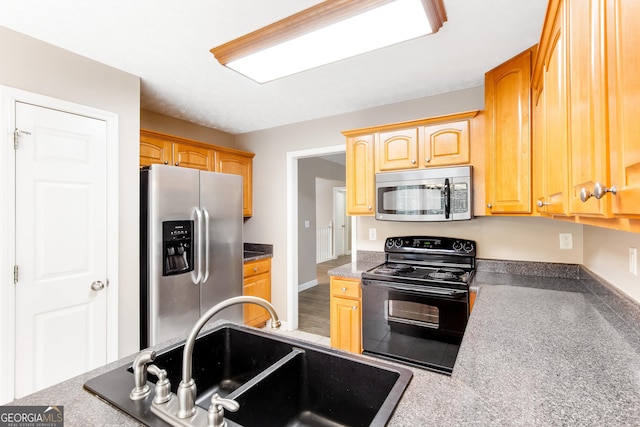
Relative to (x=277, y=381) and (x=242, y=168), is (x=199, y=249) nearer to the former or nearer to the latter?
(x=242, y=168)

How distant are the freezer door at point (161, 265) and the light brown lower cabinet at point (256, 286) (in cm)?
73

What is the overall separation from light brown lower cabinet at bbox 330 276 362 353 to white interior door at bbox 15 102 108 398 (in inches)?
65.9

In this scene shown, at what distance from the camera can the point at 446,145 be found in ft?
7.68

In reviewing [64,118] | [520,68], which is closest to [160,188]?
[64,118]

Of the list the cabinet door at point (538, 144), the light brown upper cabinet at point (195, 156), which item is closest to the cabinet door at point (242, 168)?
the light brown upper cabinet at point (195, 156)

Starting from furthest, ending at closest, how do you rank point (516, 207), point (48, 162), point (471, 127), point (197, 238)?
1. point (197, 238)
2. point (471, 127)
3. point (516, 207)
4. point (48, 162)

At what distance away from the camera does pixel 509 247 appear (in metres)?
2.43

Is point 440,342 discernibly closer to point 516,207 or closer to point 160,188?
point 516,207

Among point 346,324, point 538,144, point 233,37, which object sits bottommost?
point 346,324

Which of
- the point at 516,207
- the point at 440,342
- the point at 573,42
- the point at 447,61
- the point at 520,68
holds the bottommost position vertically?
the point at 440,342

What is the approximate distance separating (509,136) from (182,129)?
123 inches

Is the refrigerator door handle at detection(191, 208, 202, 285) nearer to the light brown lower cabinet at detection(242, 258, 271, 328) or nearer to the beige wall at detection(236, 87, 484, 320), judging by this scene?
the light brown lower cabinet at detection(242, 258, 271, 328)

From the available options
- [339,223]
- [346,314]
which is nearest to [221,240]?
[346,314]

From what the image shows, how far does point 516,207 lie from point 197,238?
244 centimetres
